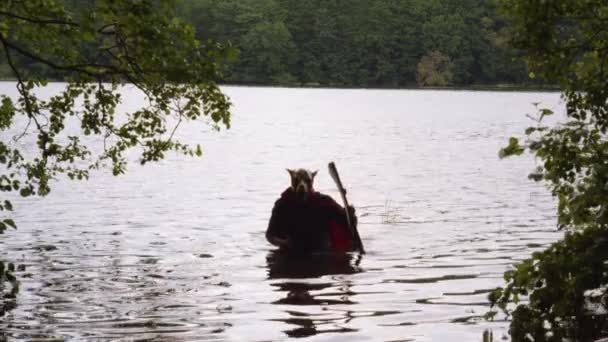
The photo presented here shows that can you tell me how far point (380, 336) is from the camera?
1123cm

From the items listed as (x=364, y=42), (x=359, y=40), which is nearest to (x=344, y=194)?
(x=359, y=40)

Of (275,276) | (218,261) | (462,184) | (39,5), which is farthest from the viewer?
(462,184)

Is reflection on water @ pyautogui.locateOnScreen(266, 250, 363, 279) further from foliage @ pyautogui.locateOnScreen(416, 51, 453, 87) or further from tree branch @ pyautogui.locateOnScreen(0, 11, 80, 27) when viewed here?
foliage @ pyautogui.locateOnScreen(416, 51, 453, 87)

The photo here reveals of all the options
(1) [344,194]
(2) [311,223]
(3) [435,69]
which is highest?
(3) [435,69]

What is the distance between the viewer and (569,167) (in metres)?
8.26

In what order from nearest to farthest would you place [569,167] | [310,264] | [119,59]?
[569,167]
[119,59]
[310,264]

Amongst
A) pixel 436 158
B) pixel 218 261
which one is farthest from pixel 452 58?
pixel 218 261

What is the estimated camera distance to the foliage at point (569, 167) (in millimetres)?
7785

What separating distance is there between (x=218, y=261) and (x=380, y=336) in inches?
266

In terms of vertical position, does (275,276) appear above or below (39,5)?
below

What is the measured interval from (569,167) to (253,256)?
34.5 ft

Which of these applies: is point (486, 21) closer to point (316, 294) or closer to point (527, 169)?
point (527, 169)

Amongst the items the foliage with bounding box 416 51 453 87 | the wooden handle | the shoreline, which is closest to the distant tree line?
the foliage with bounding box 416 51 453 87

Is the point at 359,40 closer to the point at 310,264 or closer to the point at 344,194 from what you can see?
the point at 344,194
